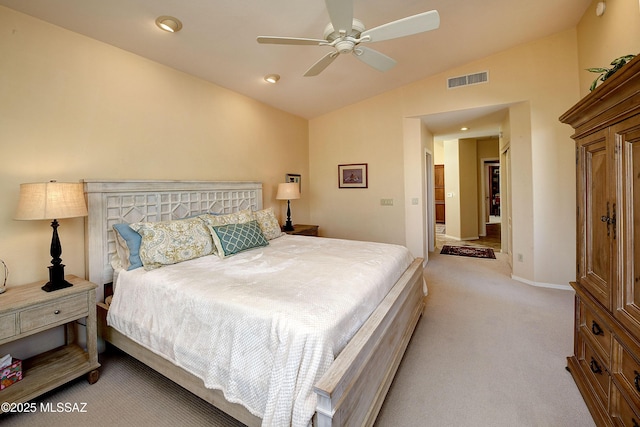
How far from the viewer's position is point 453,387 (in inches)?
78.1

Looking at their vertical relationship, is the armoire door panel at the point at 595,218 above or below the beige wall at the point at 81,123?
below

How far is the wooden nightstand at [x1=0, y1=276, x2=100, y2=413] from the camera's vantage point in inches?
68.5

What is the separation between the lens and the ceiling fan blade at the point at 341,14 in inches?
68.0

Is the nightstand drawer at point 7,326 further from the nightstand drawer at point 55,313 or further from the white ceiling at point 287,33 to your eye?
the white ceiling at point 287,33

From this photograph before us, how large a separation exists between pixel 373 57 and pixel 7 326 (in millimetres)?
3184

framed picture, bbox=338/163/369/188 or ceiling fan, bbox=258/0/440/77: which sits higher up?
ceiling fan, bbox=258/0/440/77

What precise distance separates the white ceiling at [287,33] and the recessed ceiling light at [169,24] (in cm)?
4

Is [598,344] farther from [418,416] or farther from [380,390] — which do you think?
[380,390]

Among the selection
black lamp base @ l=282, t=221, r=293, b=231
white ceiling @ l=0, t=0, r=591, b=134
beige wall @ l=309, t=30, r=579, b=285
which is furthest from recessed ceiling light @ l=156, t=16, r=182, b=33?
beige wall @ l=309, t=30, r=579, b=285

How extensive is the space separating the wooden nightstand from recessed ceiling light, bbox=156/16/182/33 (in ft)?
7.06

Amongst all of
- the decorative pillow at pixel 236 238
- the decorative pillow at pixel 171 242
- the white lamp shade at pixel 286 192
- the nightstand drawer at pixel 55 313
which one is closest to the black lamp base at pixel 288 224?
the white lamp shade at pixel 286 192

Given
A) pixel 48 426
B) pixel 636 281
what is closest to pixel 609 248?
pixel 636 281

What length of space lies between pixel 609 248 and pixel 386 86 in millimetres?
3732

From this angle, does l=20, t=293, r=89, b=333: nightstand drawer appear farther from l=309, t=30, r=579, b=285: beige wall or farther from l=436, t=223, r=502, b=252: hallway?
l=436, t=223, r=502, b=252: hallway
